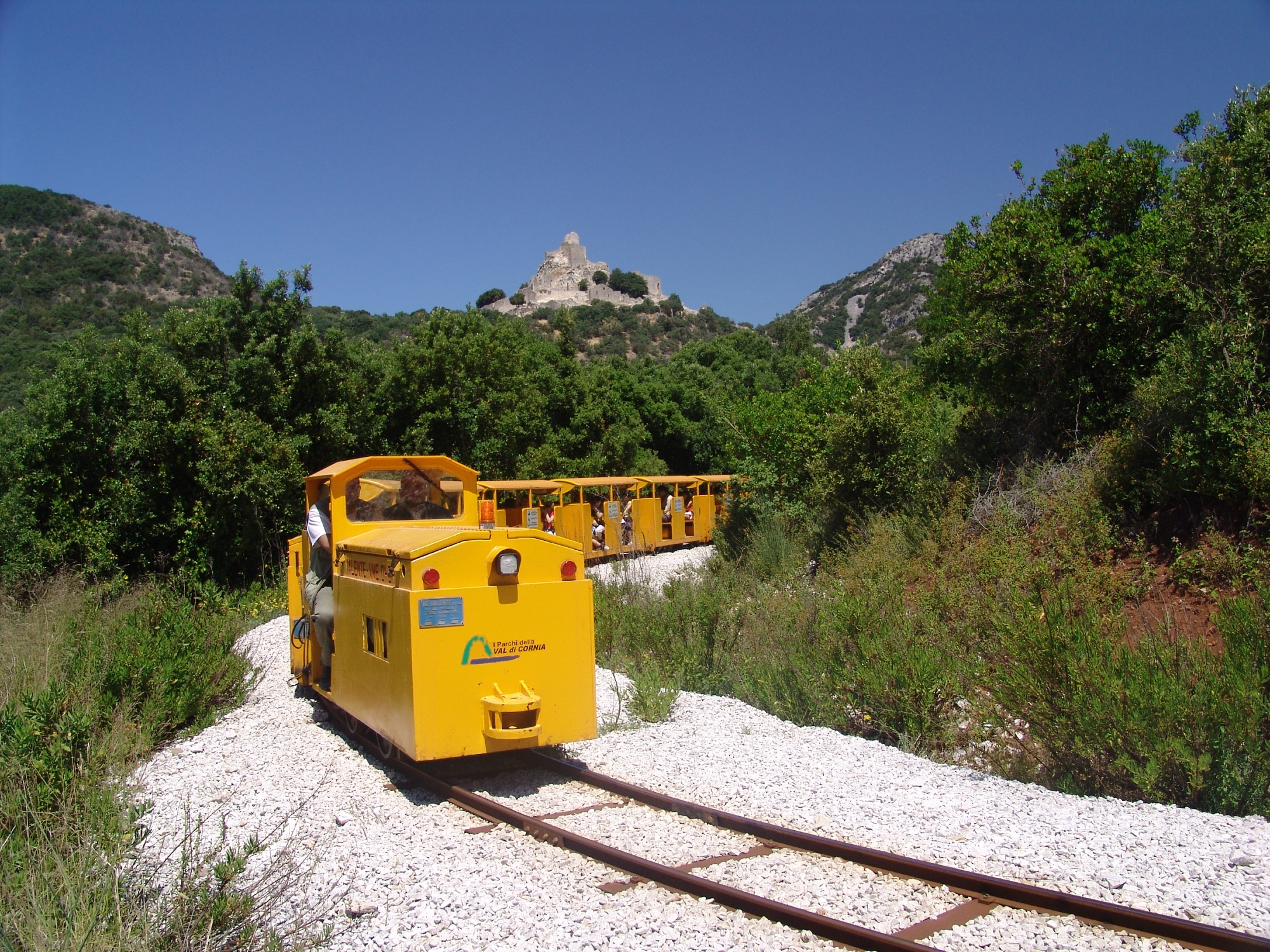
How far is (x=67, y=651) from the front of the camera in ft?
26.1

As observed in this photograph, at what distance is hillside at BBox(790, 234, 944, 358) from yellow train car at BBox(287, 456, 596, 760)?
75.8m

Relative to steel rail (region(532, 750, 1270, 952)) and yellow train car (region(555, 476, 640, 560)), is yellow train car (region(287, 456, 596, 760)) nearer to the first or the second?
steel rail (region(532, 750, 1270, 952))

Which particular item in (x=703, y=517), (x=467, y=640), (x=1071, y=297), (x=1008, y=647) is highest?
(x=1071, y=297)

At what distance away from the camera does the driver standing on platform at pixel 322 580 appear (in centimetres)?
794

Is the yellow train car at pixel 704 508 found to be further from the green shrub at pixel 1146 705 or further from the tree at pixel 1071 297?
the green shrub at pixel 1146 705

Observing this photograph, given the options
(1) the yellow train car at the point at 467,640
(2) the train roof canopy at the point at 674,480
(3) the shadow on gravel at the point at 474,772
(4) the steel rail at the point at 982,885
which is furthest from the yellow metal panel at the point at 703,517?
(4) the steel rail at the point at 982,885

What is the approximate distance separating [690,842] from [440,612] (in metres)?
2.26

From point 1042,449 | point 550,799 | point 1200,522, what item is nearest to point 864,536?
point 1042,449

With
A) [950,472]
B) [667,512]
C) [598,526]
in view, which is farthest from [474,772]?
[667,512]

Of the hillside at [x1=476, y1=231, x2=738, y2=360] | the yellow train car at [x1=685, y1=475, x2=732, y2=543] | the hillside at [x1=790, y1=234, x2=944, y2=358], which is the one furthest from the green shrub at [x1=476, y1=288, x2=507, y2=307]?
the yellow train car at [x1=685, y1=475, x2=732, y2=543]

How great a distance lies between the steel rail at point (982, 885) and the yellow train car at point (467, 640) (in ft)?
3.08

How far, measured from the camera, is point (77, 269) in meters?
53.6

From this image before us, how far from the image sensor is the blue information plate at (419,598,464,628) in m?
6.09

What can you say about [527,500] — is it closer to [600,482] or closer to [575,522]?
[575,522]
